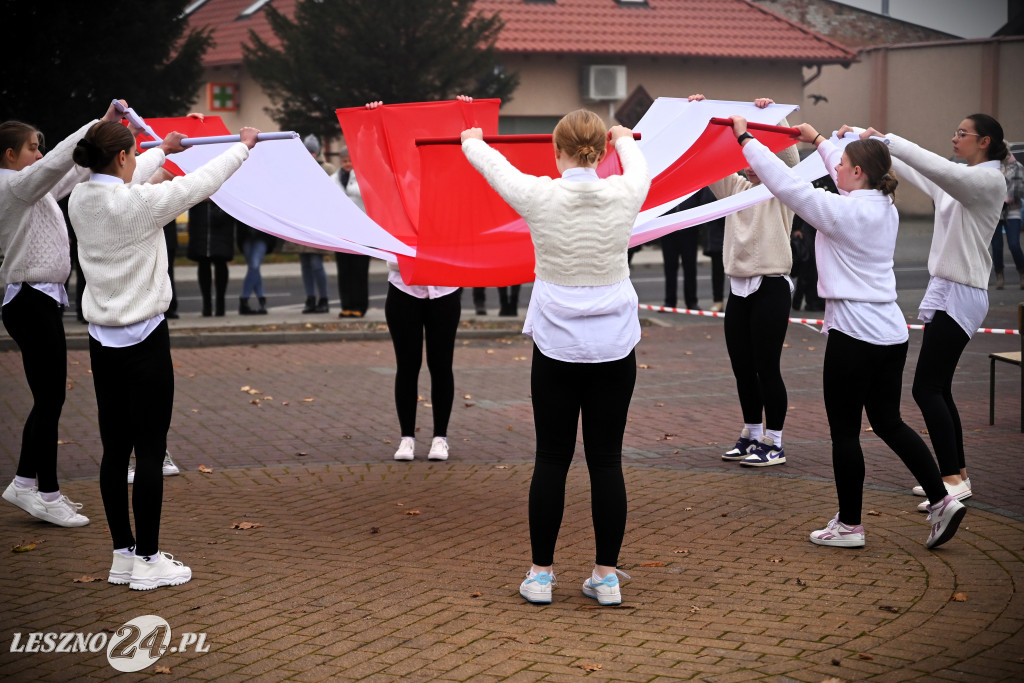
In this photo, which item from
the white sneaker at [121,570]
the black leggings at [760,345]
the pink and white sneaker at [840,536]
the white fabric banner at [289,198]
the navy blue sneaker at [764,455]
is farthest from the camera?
the navy blue sneaker at [764,455]

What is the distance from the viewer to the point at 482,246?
6.26 metres

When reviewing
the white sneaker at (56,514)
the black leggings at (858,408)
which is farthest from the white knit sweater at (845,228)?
the white sneaker at (56,514)

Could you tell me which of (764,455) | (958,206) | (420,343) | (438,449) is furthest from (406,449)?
(958,206)

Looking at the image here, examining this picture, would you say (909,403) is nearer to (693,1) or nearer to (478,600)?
(478,600)

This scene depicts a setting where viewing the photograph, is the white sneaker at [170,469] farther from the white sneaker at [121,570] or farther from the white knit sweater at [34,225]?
the white sneaker at [121,570]

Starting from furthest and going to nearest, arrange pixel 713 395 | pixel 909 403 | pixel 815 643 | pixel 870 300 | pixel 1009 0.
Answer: pixel 1009 0, pixel 713 395, pixel 909 403, pixel 870 300, pixel 815 643

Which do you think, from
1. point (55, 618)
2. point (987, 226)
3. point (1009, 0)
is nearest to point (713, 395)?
point (987, 226)

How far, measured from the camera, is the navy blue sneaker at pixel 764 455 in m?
7.55

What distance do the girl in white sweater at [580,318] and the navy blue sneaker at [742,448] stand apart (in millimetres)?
2876

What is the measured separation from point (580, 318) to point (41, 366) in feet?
10.6

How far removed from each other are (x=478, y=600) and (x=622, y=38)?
28.2m

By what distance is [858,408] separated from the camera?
571cm

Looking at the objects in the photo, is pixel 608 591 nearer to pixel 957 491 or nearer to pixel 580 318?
pixel 580 318

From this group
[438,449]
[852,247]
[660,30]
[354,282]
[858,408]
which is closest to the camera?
[852,247]
